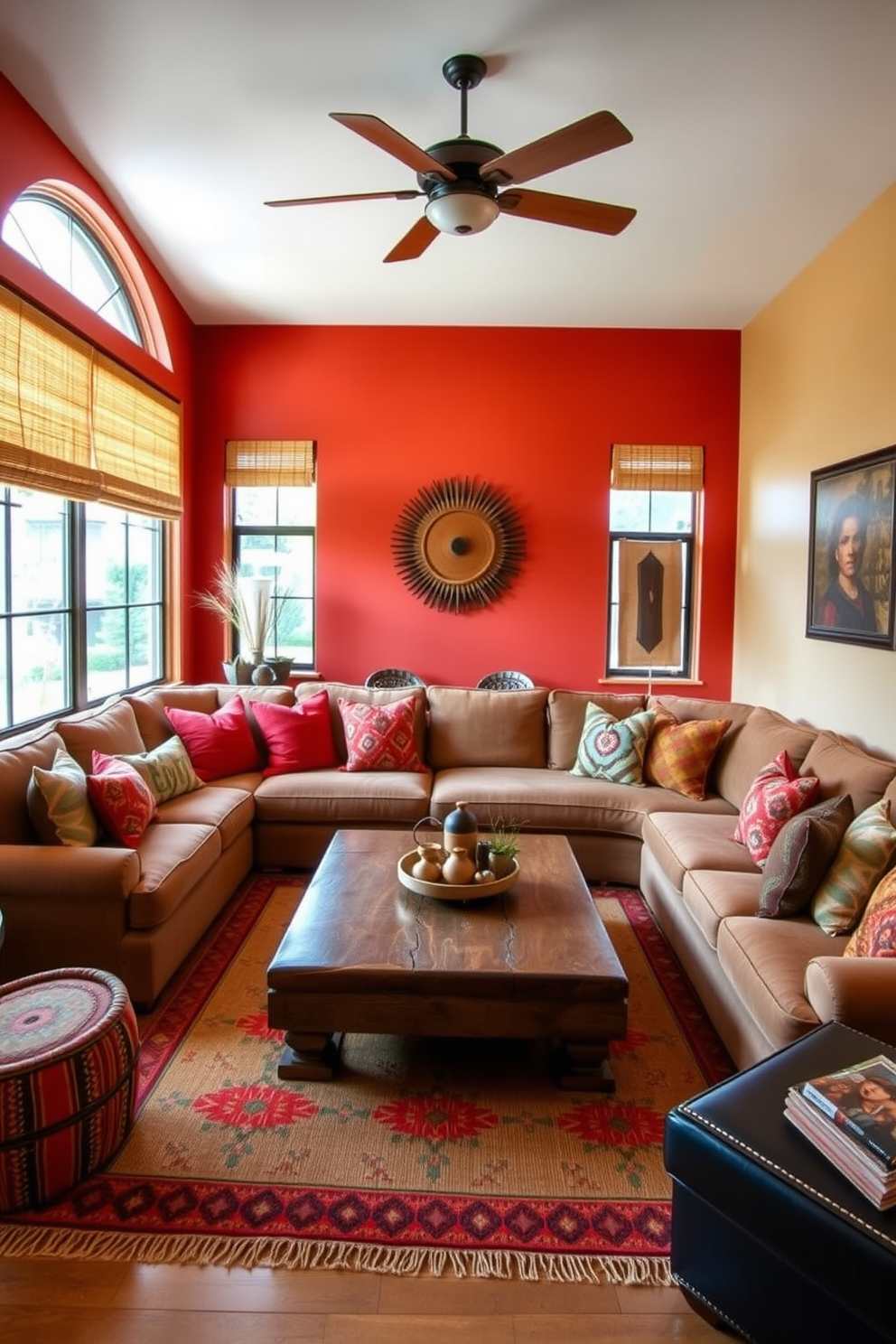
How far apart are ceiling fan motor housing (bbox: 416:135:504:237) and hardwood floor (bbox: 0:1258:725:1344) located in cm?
296

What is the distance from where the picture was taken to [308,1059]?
2381 millimetres

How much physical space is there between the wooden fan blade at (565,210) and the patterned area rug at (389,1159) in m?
2.74

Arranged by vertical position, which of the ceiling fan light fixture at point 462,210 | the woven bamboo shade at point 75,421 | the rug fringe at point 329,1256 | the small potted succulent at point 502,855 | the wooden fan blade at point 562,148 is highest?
the wooden fan blade at point 562,148

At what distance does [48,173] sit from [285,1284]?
3976 millimetres

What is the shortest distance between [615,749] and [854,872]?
177 centimetres

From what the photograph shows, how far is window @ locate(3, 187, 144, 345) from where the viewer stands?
338 cm

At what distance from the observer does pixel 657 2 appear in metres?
2.56

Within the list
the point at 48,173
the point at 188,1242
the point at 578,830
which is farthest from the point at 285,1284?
the point at 48,173

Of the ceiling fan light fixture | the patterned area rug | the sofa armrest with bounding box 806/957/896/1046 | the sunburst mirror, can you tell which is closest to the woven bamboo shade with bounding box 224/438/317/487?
the sunburst mirror

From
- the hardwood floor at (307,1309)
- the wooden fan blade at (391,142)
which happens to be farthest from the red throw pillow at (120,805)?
the wooden fan blade at (391,142)

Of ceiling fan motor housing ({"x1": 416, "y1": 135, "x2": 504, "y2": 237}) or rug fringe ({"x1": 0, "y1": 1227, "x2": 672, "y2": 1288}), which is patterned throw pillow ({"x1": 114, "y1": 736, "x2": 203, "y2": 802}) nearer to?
rug fringe ({"x1": 0, "y1": 1227, "x2": 672, "y2": 1288})

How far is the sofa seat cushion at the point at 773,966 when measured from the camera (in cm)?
201

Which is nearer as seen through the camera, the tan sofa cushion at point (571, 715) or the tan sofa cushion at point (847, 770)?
the tan sofa cushion at point (847, 770)

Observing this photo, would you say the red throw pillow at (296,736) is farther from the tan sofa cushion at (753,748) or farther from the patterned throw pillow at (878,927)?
the patterned throw pillow at (878,927)
